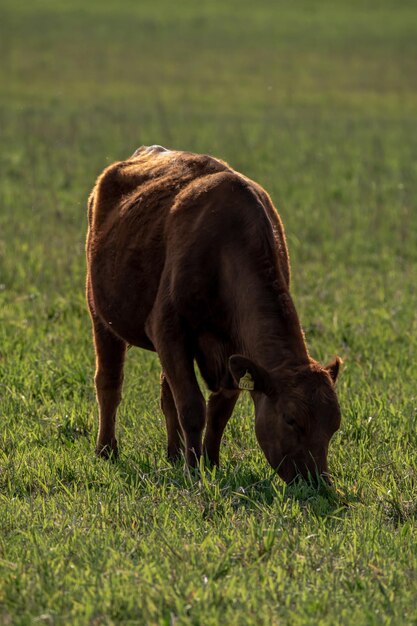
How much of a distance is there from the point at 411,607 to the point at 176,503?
1447mm

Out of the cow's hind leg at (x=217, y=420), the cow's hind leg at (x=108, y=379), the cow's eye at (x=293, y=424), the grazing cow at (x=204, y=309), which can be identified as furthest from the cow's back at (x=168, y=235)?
the cow's eye at (x=293, y=424)

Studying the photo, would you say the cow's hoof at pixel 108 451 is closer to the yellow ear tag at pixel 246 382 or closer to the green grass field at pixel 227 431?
the green grass field at pixel 227 431

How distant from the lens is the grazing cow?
556 centimetres

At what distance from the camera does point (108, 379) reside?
7.20m

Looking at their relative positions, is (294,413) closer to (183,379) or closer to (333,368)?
(333,368)

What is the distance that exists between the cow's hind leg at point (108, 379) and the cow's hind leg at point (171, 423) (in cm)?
33

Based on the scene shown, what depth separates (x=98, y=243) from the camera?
714cm

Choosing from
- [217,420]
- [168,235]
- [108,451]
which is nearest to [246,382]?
[217,420]

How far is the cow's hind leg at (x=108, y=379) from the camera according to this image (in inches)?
273

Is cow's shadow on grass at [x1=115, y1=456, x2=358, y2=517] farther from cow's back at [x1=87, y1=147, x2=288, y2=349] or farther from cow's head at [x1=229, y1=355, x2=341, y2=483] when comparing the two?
cow's back at [x1=87, y1=147, x2=288, y2=349]

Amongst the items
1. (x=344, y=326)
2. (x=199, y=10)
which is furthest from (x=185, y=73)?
(x=344, y=326)

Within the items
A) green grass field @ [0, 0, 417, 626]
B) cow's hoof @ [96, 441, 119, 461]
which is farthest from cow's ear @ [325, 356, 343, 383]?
cow's hoof @ [96, 441, 119, 461]

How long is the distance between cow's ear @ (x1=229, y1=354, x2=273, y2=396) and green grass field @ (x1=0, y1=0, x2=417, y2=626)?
1.66ft

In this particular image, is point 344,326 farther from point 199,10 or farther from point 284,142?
point 199,10
